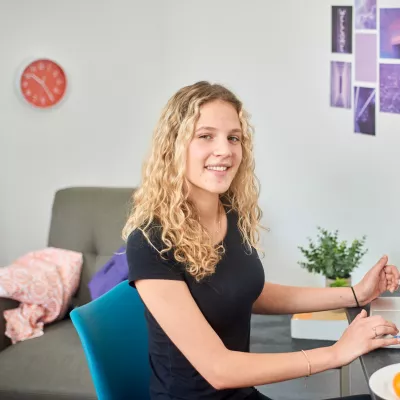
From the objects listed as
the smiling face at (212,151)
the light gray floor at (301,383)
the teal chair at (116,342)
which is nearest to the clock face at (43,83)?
the light gray floor at (301,383)

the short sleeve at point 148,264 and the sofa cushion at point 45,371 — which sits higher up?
the short sleeve at point 148,264

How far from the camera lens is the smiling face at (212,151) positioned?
5.34ft

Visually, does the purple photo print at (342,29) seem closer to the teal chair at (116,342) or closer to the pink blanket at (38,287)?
the pink blanket at (38,287)

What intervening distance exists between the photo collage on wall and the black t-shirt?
5.60 ft

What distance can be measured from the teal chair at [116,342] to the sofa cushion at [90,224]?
1.27m

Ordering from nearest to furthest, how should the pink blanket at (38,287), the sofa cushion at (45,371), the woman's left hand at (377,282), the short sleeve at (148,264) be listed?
the short sleeve at (148,264)
the woman's left hand at (377,282)
the sofa cushion at (45,371)
the pink blanket at (38,287)

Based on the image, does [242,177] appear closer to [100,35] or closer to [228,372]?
[228,372]

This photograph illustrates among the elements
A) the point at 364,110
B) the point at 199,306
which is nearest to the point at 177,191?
the point at 199,306

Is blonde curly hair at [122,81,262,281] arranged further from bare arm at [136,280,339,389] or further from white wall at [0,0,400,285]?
white wall at [0,0,400,285]

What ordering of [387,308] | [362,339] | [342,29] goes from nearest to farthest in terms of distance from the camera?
1. [362,339]
2. [387,308]
3. [342,29]

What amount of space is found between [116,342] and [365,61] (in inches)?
75.1

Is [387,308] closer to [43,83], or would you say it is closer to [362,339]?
[362,339]

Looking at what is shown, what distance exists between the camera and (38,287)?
2.93 metres

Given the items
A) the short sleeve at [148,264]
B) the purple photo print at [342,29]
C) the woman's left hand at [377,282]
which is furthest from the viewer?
the purple photo print at [342,29]
